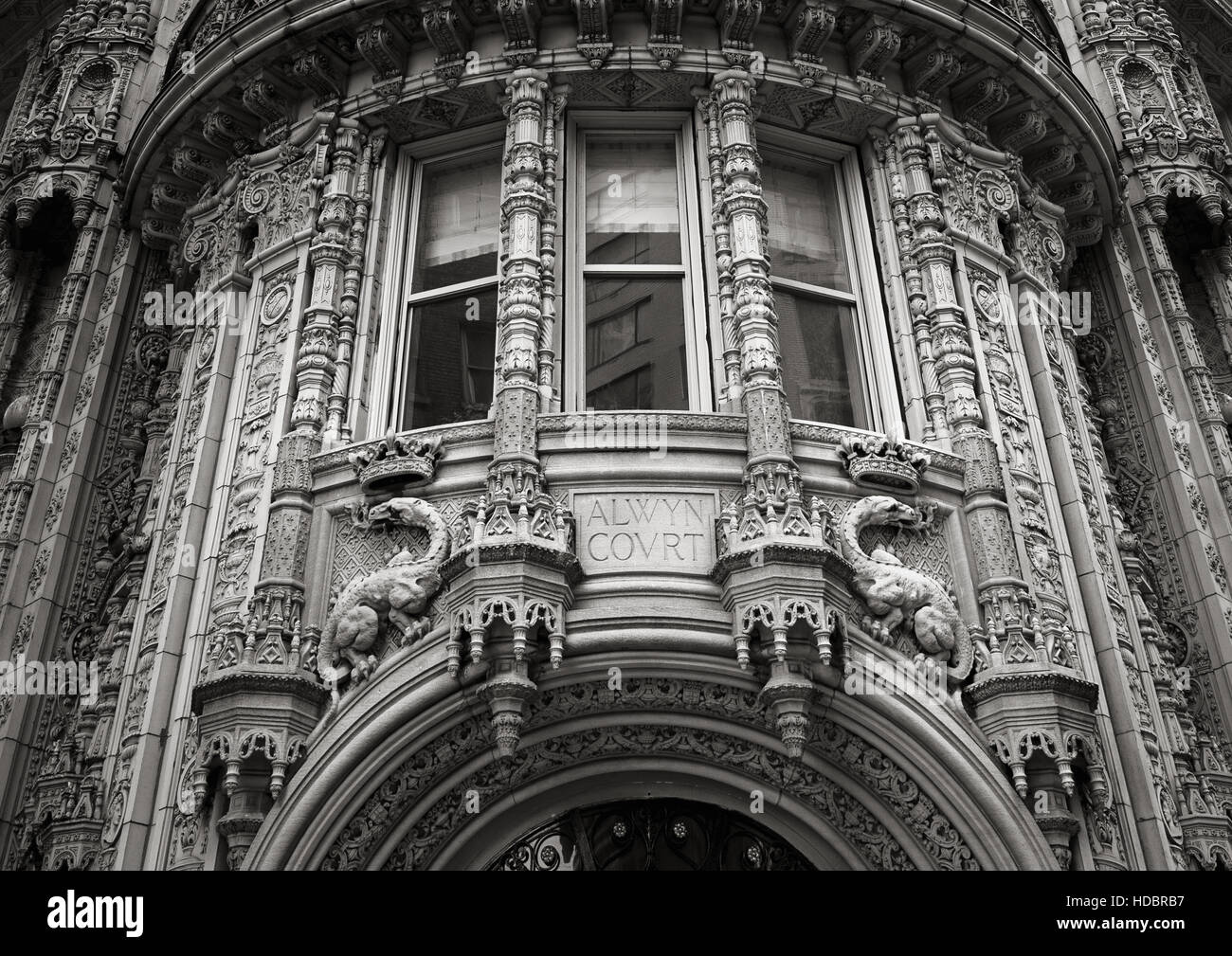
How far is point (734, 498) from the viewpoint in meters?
11.0

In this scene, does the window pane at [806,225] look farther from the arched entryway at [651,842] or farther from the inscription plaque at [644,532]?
the arched entryway at [651,842]

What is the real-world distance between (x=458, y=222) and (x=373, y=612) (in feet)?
15.5

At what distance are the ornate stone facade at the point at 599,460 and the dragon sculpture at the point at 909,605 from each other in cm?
4

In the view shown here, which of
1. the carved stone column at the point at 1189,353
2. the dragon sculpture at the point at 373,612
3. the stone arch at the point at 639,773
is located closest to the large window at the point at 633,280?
the dragon sculpture at the point at 373,612

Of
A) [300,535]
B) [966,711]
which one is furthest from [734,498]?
[300,535]

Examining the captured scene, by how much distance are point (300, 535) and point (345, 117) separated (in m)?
4.95

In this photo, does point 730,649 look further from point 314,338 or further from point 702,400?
point 314,338

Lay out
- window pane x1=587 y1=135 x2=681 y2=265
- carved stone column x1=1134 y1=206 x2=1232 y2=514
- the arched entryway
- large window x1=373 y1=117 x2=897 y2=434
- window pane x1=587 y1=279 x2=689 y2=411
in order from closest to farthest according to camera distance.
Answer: the arched entryway
window pane x1=587 y1=279 x2=689 y2=411
large window x1=373 y1=117 x2=897 y2=434
window pane x1=587 y1=135 x2=681 y2=265
carved stone column x1=1134 y1=206 x2=1232 y2=514

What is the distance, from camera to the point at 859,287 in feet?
44.1

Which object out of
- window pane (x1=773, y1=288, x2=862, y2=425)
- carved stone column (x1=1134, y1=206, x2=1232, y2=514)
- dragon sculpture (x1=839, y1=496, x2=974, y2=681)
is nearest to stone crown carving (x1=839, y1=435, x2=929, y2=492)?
dragon sculpture (x1=839, y1=496, x2=974, y2=681)

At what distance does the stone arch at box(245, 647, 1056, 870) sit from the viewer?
33.4 feet

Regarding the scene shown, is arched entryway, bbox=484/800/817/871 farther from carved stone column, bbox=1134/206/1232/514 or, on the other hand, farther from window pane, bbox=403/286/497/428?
carved stone column, bbox=1134/206/1232/514

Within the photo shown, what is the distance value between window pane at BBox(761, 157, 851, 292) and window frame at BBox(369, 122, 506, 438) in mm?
2784

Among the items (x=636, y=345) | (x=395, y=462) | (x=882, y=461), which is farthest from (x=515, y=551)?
(x=882, y=461)
